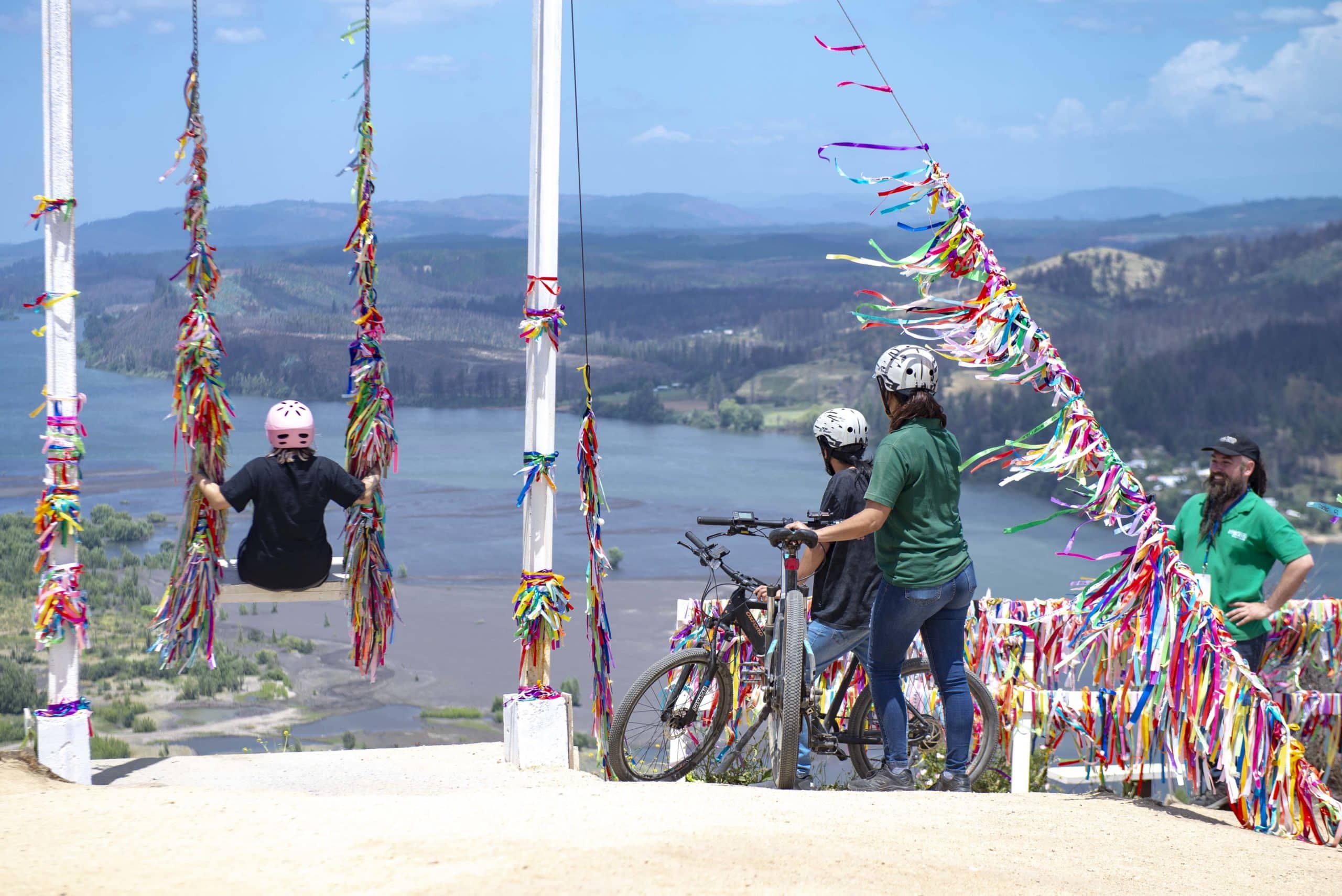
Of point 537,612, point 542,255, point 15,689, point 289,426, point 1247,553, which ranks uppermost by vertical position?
point 542,255

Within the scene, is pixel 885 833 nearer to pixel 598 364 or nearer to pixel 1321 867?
pixel 1321 867

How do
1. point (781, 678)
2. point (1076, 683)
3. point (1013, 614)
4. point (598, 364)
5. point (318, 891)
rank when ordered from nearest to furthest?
point (318, 891)
point (781, 678)
point (1076, 683)
point (1013, 614)
point (598, 364)

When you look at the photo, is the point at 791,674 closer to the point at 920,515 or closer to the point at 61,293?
the point at 920,515

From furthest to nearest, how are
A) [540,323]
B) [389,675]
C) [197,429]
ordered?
1. [389,675]
2. [197,429]
3. [540,323]

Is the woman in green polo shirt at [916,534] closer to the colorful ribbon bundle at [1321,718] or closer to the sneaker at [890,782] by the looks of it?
the sneaker at [890,782]

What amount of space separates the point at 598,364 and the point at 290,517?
334 feet

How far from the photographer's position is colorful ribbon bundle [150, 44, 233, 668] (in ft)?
18.6

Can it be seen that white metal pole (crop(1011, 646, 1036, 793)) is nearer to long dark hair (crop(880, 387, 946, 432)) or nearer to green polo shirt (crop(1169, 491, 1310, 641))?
green polo shirt (crop(1169, 491, 1310, 641))

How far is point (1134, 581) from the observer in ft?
14.5

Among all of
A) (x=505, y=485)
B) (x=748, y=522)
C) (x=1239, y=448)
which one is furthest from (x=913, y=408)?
(x=505, y=485)

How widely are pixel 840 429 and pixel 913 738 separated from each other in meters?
1.33

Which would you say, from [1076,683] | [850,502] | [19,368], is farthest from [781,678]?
[19,368]

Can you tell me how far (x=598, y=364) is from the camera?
10706 centimetres

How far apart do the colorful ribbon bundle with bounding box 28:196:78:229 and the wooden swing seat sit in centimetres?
170
